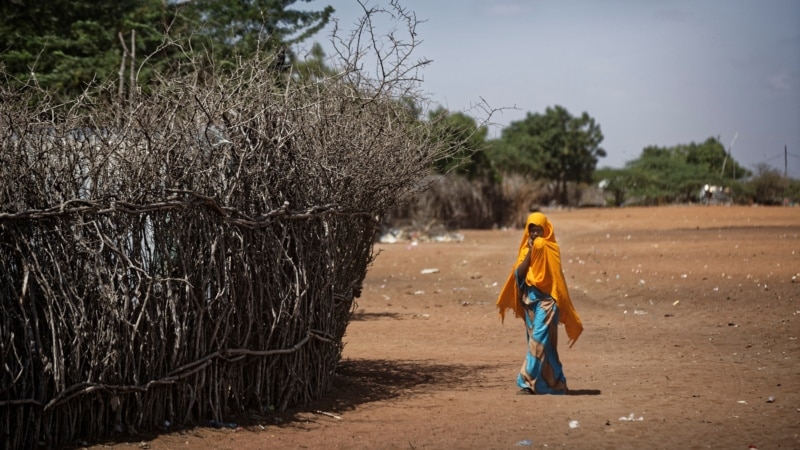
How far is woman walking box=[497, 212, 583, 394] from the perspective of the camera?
8.47 m

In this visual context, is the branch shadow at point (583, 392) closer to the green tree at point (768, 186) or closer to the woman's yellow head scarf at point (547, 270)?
the woman's yellow head scarf at point (547, 270)

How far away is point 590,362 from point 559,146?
61.6 meters

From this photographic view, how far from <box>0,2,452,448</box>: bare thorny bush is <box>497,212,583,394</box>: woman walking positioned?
1.35 meters

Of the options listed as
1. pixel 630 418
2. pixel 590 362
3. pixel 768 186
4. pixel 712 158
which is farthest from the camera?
pixel 712 158

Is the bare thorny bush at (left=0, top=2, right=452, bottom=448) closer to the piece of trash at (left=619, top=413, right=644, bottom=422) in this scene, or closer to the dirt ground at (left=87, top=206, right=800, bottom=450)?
the dirt ground at (left=87, top=206, right=800, bottom=450)

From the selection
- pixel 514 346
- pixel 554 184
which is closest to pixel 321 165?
pixel 514 346

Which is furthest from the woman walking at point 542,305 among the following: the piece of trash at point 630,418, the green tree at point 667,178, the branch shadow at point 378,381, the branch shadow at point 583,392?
the green tree at point 667,178

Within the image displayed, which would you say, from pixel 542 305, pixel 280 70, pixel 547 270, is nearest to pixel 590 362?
pixel 542 305

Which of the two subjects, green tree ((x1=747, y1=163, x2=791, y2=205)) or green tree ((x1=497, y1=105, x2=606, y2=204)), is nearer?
green tree ((x1=747, y1=163, x2=791, y2=205))

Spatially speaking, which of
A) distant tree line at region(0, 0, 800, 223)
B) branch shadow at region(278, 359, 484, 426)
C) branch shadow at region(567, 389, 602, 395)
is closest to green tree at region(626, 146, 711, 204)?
distant tree line at region(0, 0, 800, 223)

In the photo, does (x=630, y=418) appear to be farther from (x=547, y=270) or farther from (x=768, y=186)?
(x=768, y=186)

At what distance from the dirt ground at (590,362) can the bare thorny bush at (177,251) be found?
0.38 metres

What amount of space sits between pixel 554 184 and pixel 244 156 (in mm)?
62998

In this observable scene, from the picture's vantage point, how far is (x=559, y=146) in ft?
233
